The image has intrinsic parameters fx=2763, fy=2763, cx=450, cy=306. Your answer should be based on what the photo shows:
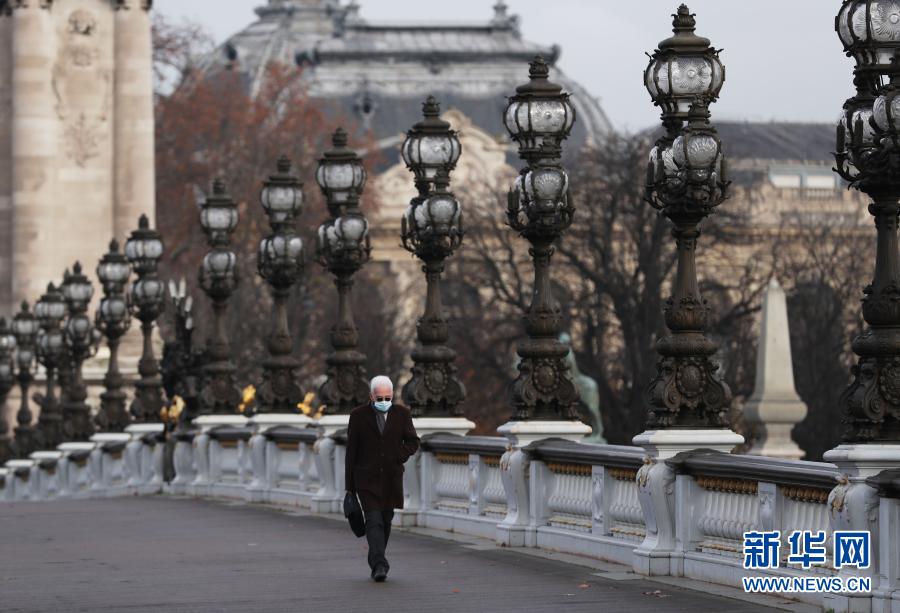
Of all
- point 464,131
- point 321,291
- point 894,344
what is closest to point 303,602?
point 894,344

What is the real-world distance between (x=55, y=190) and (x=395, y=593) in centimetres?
5370

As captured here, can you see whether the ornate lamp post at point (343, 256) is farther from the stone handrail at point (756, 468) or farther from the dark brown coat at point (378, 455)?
the stone handrail at point (756, 468)

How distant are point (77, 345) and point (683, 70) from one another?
3403 cm

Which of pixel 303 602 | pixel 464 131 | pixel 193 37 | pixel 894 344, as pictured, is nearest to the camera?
pixel 894 344

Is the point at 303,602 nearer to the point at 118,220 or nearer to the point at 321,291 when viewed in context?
the point at 118,220

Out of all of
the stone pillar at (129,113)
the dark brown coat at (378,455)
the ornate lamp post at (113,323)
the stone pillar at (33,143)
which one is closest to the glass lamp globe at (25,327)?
the stone pillar at (33,143)

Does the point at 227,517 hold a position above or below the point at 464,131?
below

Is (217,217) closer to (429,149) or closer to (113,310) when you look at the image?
(113,310)

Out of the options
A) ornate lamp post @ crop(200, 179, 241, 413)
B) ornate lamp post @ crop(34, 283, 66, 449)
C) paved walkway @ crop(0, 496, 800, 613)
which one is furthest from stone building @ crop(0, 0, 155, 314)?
paved walkway @ crop(0, 496, 800, 613)

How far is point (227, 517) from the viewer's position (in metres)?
32.7

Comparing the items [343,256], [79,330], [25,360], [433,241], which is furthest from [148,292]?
[25,360]

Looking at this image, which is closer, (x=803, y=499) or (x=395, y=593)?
(x=803, y=499)

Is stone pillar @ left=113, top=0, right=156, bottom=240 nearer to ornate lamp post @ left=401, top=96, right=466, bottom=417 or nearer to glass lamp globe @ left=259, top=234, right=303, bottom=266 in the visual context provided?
glass lamp globe @ left=259, top=234, right=303, bottom=266

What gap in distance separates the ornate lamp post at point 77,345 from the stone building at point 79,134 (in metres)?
16.4
